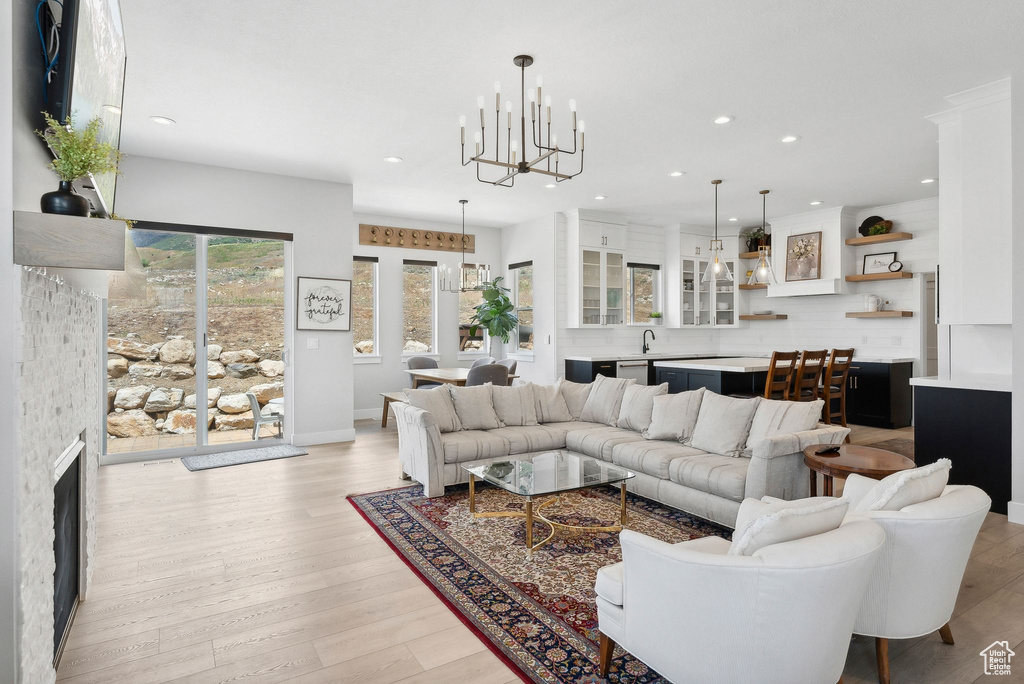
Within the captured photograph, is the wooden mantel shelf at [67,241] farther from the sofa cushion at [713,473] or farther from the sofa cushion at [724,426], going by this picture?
the sofa cushion at [724,426]

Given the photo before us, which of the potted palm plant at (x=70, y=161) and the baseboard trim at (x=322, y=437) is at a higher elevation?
the potted palm plant at (x=70, y=161)

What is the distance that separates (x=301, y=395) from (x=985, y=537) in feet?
18.7

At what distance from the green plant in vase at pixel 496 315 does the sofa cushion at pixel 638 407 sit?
3.70 metres

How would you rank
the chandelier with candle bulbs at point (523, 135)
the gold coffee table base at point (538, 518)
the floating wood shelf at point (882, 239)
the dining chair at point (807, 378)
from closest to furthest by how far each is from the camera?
the chandelier with candle bulbs at point (523, 135)
the gold coffee table base at point (538, 518)
the dining chair at point (807, 378)
the floating wood shelf at point (882, 239)

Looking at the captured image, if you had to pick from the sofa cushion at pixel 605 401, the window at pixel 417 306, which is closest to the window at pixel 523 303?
the window at pixel 417 306

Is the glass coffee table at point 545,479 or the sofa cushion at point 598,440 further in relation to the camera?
the sofa cushion at point 598,440

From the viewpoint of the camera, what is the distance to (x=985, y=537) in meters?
3.39

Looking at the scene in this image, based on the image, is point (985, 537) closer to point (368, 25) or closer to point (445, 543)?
point (445, 543)

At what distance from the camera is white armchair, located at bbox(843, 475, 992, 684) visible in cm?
191

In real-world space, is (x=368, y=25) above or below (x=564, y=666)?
above

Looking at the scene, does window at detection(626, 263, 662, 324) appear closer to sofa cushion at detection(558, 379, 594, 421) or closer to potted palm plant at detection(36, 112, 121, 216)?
sofa cushion at detection(558, 379, 594, 421)

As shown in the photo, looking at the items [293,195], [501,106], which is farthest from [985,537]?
[293,195]

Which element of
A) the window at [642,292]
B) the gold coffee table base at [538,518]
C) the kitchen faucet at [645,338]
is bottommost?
the gold coffee table base at [538,518]

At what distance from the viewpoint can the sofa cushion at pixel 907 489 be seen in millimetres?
2004
